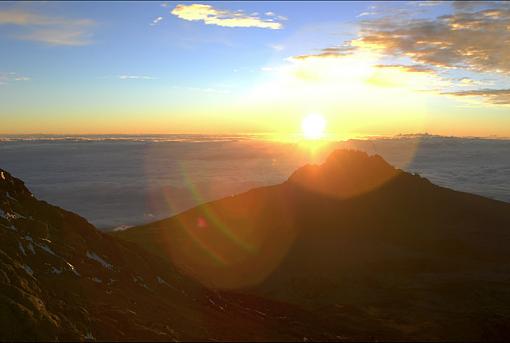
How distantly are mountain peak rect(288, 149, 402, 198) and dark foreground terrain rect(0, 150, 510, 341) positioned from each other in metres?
0.55

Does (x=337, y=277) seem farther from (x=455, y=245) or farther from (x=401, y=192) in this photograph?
(x=401, y=192)

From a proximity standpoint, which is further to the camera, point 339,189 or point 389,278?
point 339,189

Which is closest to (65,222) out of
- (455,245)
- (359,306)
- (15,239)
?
(15,239)

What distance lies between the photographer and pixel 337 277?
110 m

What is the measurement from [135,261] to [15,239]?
66.1ft

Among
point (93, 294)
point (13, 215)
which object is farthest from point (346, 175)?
point (93, 294)

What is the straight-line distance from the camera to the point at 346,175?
174 m

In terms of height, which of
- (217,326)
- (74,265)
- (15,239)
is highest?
(15,239)

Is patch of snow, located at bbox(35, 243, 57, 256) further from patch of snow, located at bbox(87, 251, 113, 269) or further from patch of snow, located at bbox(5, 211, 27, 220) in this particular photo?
patch of snow, located at bbox(87, 251, 113, 269)

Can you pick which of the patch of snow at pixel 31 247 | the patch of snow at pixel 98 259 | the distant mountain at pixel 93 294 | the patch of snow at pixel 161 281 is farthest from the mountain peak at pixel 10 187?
the patch of snow at pixel 161 281

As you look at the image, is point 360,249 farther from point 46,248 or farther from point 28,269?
point 28,269

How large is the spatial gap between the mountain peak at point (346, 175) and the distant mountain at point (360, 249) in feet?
1.39

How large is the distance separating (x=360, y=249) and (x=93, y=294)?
95627 mm

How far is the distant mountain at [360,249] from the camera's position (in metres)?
85.9
